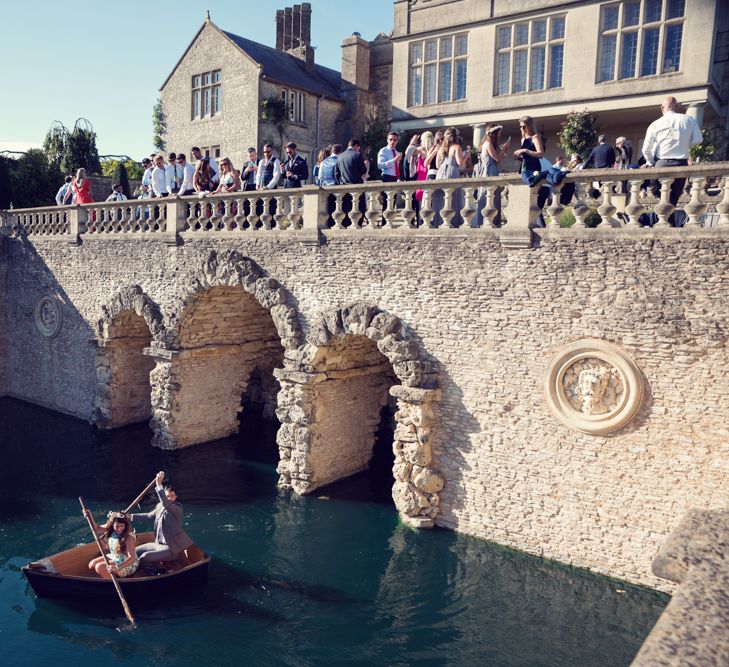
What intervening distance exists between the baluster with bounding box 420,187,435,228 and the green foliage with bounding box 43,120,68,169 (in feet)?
75.4

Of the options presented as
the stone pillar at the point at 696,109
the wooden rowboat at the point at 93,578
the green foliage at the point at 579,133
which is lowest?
the wooden rowboat at the point at 93,578

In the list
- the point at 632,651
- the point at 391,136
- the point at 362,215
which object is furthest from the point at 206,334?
the point at 632,651

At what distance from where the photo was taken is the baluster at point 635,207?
370 inches

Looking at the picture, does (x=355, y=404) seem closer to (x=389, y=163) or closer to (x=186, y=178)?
(x=389, y=163)

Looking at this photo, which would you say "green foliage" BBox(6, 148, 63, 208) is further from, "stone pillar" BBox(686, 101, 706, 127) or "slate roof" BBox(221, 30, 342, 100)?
"stone pillar" BBox(686, 101, 706, 127)

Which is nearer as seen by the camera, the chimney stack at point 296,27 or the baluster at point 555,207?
the baluster at point 555,207

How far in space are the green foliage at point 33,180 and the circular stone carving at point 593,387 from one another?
24563mm

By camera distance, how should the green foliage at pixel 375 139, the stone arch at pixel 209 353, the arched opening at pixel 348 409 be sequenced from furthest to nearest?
1. the green foliage at pixel 375 139
2. the stone arch at pixel 209 353
3. the arched opening at pixel 348 409

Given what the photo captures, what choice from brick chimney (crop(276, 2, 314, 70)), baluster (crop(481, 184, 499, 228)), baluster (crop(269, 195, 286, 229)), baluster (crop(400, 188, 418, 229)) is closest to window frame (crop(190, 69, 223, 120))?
brick chimney (crop(276, 2, 314, 70))

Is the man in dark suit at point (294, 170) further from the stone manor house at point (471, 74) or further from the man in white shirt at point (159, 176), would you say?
the stone manor house at point (471, 74)

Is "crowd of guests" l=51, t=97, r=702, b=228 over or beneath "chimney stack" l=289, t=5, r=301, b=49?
beneath

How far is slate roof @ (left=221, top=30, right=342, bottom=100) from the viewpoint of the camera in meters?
25.2

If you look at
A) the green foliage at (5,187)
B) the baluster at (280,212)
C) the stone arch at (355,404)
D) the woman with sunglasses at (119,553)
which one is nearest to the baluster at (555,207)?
the stone arch at (355,404)

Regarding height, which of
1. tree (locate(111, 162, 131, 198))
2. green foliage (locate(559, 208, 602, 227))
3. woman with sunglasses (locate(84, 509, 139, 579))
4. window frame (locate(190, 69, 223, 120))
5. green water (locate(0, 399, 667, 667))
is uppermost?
window frame (locate(190, 69, 223, 120))
